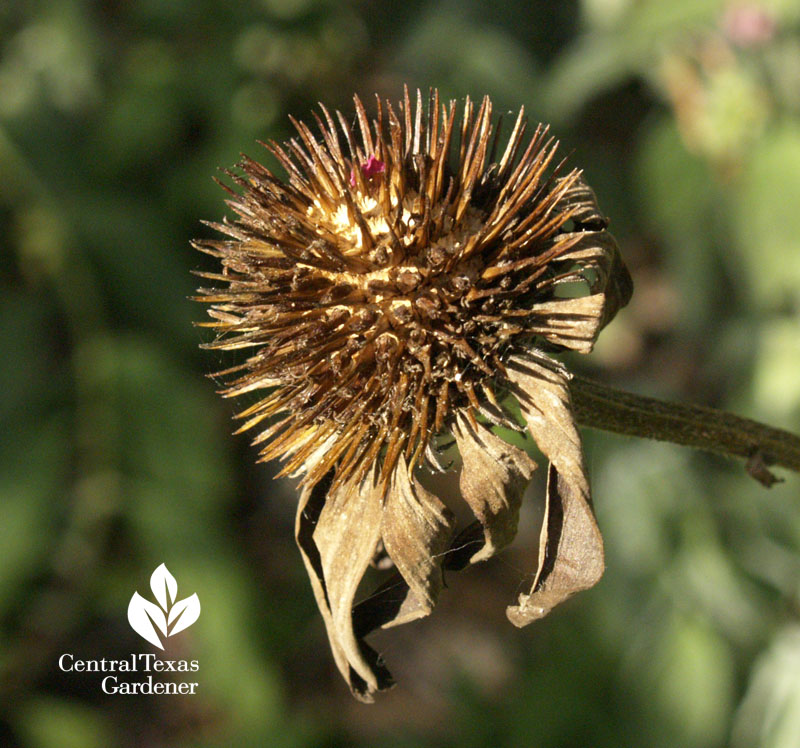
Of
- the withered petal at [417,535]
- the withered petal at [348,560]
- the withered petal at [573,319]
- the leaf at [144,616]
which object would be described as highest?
the withered petal at [573,319]

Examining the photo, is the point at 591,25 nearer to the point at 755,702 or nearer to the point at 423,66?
the point at 423,66

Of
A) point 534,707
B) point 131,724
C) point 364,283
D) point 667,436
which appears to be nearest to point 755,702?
point 534,707

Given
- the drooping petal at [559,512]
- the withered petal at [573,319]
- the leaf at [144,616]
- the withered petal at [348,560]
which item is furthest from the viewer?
the leaf at [144,616]

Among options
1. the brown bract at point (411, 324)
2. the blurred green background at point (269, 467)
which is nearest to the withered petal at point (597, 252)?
the brown bract at point (411, 324)

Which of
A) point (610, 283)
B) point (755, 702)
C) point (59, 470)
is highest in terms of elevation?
point (610, 283)

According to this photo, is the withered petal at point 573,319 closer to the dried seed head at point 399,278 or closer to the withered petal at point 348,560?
the dried seed head at point 399,278

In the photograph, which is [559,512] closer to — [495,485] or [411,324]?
[495,485]
